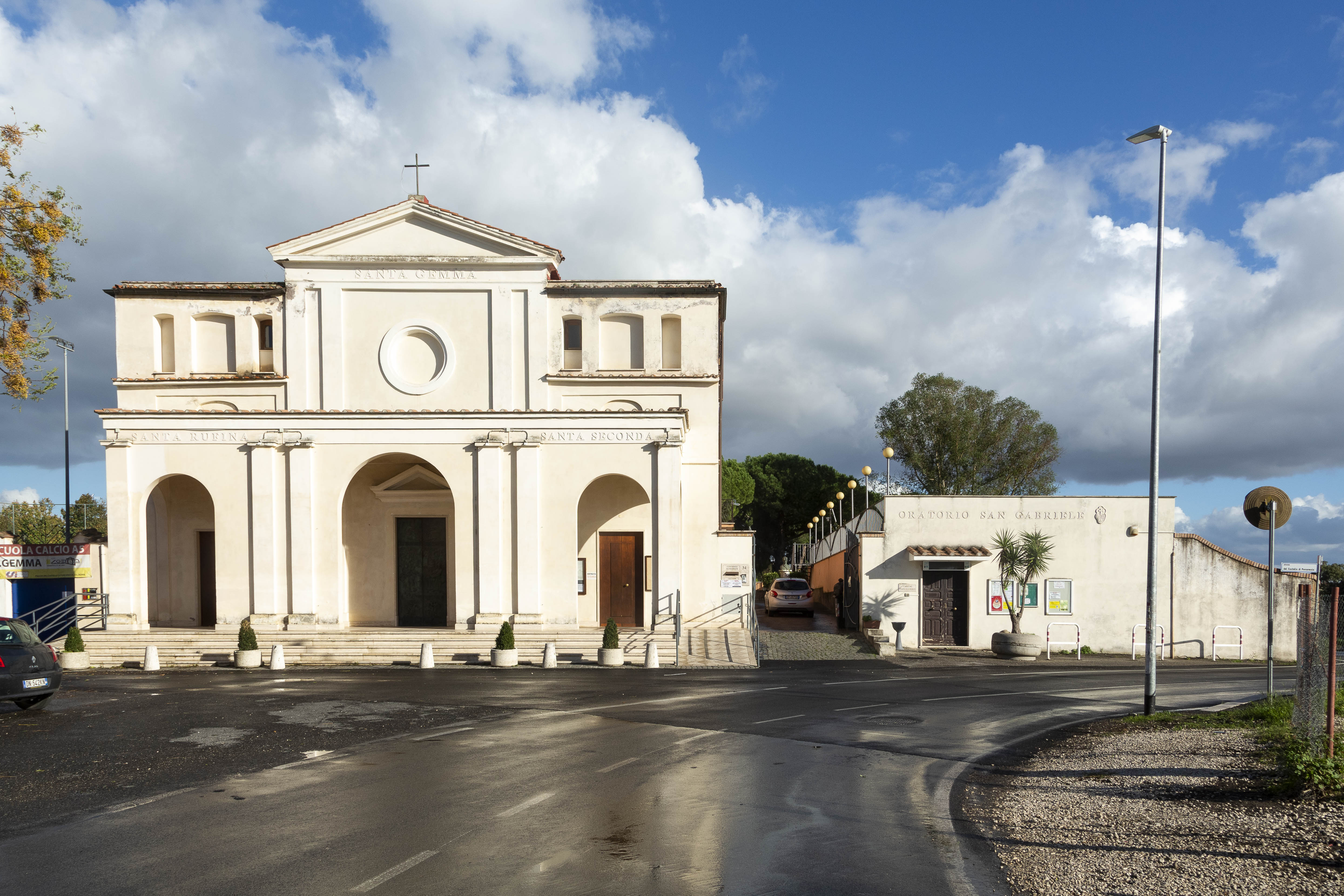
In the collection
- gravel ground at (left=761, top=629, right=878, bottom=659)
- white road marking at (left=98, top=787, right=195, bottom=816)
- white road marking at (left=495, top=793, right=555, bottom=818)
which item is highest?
white road marking at (left=495, top=793, right=555, bottom=818)

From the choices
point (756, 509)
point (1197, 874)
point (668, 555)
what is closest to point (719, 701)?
point (668, 555)

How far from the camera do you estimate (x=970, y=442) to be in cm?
5700

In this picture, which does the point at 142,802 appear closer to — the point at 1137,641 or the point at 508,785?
the point at 508,785

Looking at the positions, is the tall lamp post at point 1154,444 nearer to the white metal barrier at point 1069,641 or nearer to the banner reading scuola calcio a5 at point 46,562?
the white metal barrier at point 1069,641

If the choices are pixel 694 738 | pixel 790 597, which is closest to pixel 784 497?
pixel 790 597

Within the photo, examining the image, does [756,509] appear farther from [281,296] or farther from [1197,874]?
[1197,874]

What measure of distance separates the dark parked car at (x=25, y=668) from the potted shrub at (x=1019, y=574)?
22.5m

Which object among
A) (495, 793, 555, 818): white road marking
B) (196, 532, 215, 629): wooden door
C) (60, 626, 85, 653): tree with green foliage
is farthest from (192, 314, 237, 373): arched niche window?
(495, 793, 555, 818): white road marking

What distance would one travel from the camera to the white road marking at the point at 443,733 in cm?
1261

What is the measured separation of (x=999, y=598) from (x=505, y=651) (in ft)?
49.4

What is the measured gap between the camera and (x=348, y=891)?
6309 millimetres

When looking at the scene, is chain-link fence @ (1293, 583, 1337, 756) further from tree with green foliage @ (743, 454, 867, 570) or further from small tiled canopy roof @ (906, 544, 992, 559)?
tree with green foliage @ (743, 454, 867, 570)

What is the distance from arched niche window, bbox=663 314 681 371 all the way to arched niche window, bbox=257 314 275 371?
12.1 metres

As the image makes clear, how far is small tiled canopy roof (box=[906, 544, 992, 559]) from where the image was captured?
27.6m
